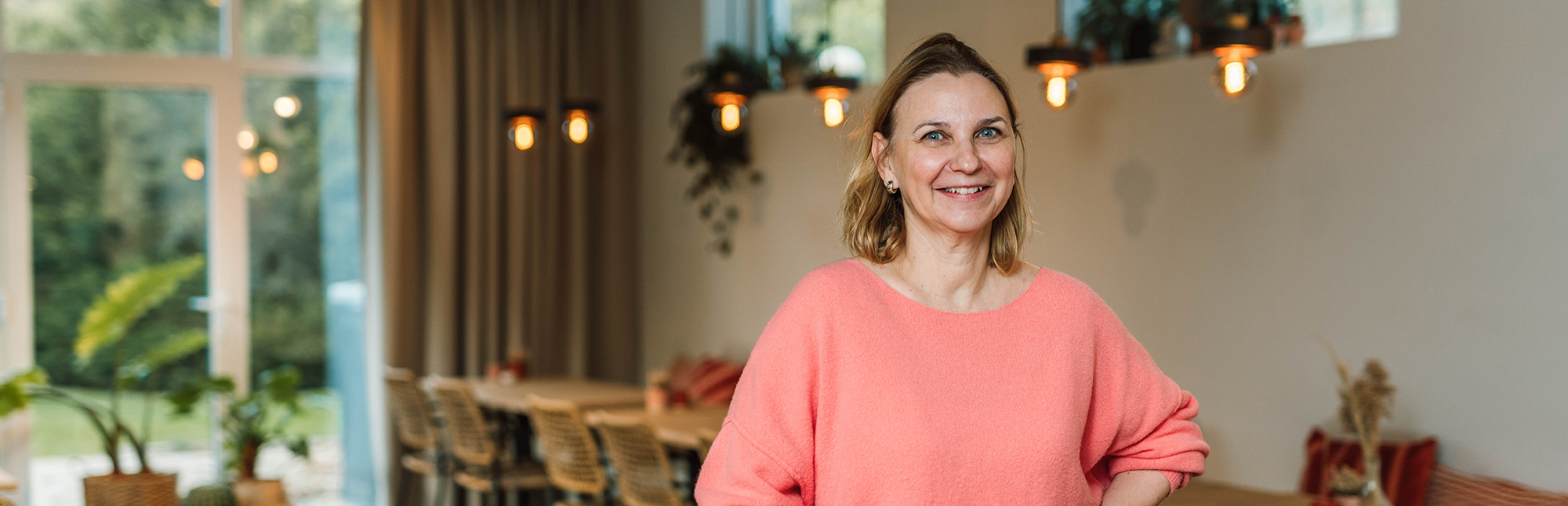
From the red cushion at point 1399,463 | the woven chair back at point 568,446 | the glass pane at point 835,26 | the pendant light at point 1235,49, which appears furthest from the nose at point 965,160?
the glass pane at point 835,26

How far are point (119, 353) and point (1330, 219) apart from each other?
4723mm

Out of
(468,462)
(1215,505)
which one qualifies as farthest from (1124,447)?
(468,462)

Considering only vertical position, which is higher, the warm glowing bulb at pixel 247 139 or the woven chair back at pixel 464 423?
the warm glowing bulb at pixel 247 139

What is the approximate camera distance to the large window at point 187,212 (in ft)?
19.2

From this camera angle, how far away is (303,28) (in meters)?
6.32

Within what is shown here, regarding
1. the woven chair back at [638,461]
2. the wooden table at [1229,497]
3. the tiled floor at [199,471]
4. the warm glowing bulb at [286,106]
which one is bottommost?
the tiled floor at [199,471]

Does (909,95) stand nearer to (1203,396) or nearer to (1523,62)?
(1523,62)

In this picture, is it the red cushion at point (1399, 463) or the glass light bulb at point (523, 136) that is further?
the glass light bulb at point (523, 136)

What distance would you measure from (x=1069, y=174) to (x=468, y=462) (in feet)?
9.80

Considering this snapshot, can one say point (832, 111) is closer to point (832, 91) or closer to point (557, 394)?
point (832, 91)

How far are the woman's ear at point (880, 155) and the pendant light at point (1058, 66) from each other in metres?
2.34

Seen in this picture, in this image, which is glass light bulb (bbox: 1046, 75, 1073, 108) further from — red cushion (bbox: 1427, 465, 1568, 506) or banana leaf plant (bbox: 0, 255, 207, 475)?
banana leaf plant (bbox: 0, 255, 207, 475)

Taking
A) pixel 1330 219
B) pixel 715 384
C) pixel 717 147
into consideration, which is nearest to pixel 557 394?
pixel 715 384

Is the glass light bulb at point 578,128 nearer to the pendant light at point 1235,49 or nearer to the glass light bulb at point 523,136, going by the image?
the glass light bulb at point 523,136
